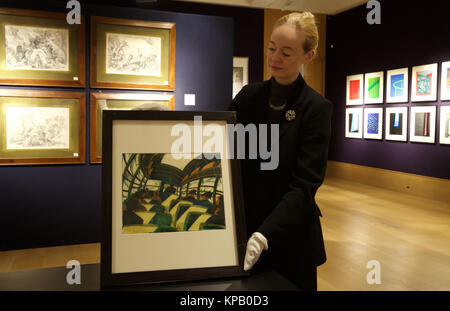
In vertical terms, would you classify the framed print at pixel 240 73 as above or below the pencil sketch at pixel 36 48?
above

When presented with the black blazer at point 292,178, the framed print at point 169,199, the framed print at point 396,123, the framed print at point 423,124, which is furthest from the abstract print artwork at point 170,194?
the framed print at point 396,123

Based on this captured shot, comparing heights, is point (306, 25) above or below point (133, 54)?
below

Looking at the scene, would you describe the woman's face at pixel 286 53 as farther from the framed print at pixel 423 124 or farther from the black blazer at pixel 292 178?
the framed print at pixel 423 124

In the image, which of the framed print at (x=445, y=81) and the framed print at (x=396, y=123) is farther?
the framed print at (x=396, y=123)

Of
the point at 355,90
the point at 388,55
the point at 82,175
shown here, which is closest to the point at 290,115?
the point at 82,175

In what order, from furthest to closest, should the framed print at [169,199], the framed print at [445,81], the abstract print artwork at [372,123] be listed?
1. the abstract print artwork at [372,123]
2. the framed print at [445,81]
3. the framed print at [169,199]

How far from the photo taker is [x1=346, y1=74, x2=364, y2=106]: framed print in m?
8.93

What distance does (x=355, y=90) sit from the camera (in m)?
9.09

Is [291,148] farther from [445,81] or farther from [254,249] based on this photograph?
[445,81]

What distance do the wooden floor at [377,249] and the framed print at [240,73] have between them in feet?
12.0

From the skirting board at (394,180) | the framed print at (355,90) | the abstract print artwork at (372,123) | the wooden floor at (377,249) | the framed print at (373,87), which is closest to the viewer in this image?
the wooden floor at (377,249)

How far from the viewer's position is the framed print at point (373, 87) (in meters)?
8.36

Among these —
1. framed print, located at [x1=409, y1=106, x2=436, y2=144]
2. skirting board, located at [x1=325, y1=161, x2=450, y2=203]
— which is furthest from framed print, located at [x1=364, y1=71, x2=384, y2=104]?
skirting board, located at [x1=325, y1=161, x2=450, y2=203]

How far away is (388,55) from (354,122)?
1.71 m
